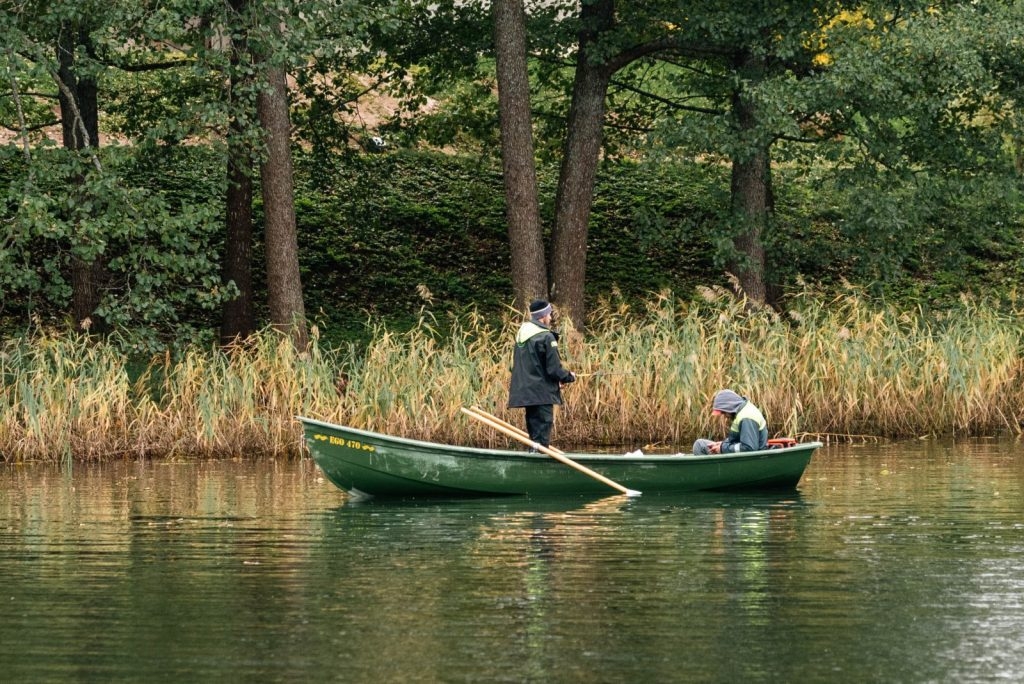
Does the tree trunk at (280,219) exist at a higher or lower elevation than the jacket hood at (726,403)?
higher

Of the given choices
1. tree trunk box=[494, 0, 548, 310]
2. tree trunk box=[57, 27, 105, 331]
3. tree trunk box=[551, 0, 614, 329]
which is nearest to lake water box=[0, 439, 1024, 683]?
tree trunk box=[57, 27, 105, 331]

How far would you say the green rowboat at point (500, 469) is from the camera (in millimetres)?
15461

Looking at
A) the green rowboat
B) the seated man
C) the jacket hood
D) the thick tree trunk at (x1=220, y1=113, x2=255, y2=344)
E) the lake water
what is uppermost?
the thick tree trunk at (x1=220, y1=113, x2=255, y2=344)

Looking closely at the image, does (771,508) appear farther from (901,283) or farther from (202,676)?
(901,283)

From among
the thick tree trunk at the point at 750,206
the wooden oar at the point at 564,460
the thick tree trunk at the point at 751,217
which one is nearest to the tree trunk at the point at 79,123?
the wooden oar at the point at 564,460

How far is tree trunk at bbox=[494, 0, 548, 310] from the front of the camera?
80.4ft

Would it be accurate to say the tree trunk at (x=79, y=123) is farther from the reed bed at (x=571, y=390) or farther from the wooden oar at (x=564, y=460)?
the wooden oar at (x=564, y=460)

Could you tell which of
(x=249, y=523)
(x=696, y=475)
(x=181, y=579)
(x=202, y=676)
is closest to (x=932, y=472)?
(x=696, y=475)

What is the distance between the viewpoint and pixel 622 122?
2947cm

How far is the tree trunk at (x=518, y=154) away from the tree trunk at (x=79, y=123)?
17.8ft

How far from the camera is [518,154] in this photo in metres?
24.9

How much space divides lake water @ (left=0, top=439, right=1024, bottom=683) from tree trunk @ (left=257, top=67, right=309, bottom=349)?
255 inches

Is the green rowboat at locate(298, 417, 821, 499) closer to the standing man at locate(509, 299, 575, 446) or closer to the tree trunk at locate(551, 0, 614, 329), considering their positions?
the standing man at locate(509, 299, 575, 446)

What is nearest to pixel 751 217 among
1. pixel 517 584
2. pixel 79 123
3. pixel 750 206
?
pixel 750 206
